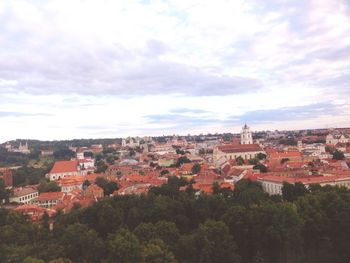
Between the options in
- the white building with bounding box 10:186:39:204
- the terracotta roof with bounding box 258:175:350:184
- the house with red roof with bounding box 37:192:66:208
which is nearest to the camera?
the terracotta roof with bounding box 258:175:350:184

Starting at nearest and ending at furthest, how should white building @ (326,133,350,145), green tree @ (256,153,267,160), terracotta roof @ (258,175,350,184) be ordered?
terracotta roof @ (258,175,350,184)
green tree @ (256,153,267,160)
white building @ (326,133,350,145)

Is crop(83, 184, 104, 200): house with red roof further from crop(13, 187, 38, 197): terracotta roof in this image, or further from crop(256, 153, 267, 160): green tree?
crop(256, 153, 267, 160): green tree

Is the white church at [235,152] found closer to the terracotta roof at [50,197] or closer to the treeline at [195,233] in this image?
the terracotta roof at [50,197]

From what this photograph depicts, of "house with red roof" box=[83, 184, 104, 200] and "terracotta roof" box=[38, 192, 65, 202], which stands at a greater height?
"house with red roof" box=[83, 184, 104, 200]

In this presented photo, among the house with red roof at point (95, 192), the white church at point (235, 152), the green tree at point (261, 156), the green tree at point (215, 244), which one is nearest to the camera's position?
the green tree at point (215, 244)

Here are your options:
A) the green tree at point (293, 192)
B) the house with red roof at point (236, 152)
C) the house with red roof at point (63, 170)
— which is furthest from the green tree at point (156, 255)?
the house with red roof at point (236, 152)

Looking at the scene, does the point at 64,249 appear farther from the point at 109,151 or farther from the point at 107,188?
the point at 109,151

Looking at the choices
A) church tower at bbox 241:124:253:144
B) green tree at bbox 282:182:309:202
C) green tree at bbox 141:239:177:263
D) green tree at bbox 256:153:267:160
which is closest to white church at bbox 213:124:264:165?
green tree at bbox 256:153:267:160

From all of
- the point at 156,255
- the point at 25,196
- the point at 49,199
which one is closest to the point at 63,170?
the point at 25,196

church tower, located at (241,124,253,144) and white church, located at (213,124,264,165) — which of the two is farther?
church tower, located at (241,124,253,144)
